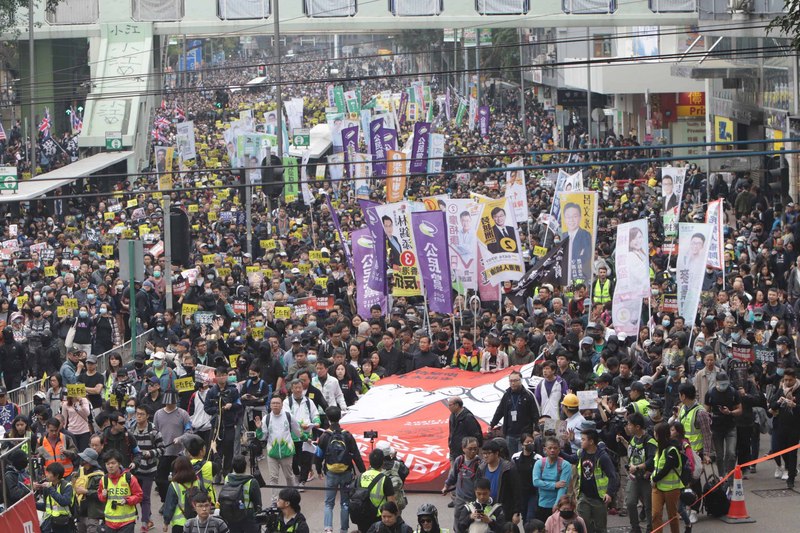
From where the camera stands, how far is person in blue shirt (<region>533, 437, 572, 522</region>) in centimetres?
1216

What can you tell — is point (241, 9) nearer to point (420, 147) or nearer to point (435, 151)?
point (435, 151)

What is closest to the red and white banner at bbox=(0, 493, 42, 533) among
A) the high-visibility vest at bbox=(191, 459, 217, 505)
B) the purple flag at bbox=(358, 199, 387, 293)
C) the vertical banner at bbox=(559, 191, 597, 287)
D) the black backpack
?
the high-visibility vest at bbox=(191, 459, 217, 505)

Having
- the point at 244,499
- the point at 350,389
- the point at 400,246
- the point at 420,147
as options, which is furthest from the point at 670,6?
the point at 244,499

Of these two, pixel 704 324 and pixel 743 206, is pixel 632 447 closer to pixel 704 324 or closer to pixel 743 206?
pixel 704 324

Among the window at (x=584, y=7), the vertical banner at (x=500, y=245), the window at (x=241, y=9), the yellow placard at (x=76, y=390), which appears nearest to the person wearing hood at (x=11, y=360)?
the yellow placard at (x=76, y=390)

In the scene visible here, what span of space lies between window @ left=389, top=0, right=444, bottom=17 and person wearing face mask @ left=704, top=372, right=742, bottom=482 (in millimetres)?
31697

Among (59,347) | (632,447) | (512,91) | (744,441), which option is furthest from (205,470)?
(512,91)

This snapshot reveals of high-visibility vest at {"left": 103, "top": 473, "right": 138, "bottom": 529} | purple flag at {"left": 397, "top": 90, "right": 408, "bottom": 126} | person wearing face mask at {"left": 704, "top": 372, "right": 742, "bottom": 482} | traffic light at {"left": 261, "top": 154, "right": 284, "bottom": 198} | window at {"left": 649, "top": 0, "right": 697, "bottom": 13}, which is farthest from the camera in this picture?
purple flag at {"left": 397, "top": 90, "right": 408, "bottom": 126}

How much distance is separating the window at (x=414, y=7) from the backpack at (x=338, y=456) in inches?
1292

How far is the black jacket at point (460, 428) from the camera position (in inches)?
541

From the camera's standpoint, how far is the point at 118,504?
12648mm

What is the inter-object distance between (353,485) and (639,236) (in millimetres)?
7362

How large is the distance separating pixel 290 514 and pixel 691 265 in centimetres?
923

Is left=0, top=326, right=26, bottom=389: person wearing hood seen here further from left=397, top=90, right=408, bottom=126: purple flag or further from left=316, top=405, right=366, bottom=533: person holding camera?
left=397, top=90, right=408, bottom=126: purple flag
